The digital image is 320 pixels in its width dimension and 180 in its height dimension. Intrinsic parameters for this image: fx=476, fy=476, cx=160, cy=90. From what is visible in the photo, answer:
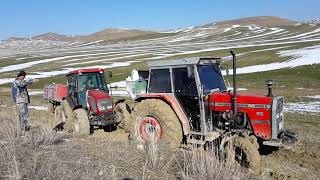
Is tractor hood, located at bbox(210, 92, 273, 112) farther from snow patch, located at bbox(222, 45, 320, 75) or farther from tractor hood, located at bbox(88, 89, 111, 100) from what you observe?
snow patch, located at bbox(222, 45, 320, 75)

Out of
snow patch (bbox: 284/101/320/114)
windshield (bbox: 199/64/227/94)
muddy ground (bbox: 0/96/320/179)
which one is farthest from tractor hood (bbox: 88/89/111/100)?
snow patch (bbox: 284/101/320/114)

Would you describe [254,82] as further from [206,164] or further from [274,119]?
[206,164]

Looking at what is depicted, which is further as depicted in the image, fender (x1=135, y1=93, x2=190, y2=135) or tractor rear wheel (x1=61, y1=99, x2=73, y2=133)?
tractor rear wheel (x1=61, y1=99, x2=73, y2=133)

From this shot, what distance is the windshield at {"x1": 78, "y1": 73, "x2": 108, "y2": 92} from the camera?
44.5 feet

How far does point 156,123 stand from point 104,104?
3337 mm

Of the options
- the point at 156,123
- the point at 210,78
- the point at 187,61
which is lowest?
the point at 156,123

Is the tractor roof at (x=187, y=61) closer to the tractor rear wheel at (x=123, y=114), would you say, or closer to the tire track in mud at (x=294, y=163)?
the tire track in mud at (x=294, y=163)

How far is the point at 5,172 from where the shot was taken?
6.60 meters

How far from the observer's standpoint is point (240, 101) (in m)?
9.21

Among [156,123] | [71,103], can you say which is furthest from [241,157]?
[71,103]

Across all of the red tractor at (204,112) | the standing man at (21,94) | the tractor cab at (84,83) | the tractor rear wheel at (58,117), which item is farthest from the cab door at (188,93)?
the tractor rear wheel at (58,117)

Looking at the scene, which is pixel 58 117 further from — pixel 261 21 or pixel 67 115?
pixel 261 21

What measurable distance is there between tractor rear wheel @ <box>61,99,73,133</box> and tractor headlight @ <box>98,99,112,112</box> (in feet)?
3.67

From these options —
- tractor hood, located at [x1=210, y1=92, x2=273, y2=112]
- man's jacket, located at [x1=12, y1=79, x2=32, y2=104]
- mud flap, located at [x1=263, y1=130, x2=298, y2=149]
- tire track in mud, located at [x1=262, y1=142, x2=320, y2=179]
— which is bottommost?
tire track in mud, located at [x1=262, y1=142, x2=320, y2=179]
